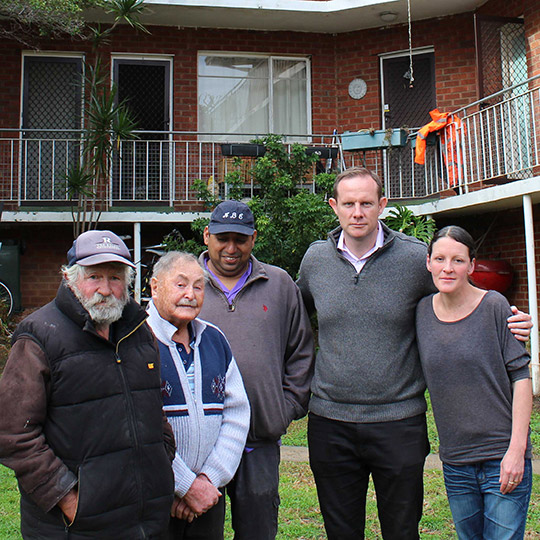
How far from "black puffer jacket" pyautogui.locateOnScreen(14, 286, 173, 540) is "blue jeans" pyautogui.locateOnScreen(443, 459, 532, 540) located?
1162mm

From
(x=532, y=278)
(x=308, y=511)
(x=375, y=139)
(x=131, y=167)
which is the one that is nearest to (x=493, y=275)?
(x=532, y=278)

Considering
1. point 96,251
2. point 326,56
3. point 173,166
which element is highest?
point 326,56

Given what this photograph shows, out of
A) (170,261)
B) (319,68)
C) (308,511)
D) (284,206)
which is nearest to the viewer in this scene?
(170,261)

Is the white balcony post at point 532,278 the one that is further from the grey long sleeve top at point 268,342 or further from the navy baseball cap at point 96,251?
the navy baseball cap at point 96,251

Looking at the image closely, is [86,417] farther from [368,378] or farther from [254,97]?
[254,97]

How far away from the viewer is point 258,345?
8.87ft

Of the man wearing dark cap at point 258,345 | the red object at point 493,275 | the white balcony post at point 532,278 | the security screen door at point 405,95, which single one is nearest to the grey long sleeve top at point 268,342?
the man wearing dark cap at point 258,345

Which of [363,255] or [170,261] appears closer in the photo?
[170,261]

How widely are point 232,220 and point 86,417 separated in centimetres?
119

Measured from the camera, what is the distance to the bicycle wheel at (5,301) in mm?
8789

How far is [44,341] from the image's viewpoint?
6.36 feet

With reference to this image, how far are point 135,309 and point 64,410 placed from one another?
17.3 inches

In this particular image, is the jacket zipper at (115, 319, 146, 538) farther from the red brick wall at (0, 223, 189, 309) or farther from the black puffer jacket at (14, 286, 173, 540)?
the red brick wall at (0, 223, 189, 309)

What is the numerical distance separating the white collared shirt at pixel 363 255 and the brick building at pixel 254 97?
20.6ft
